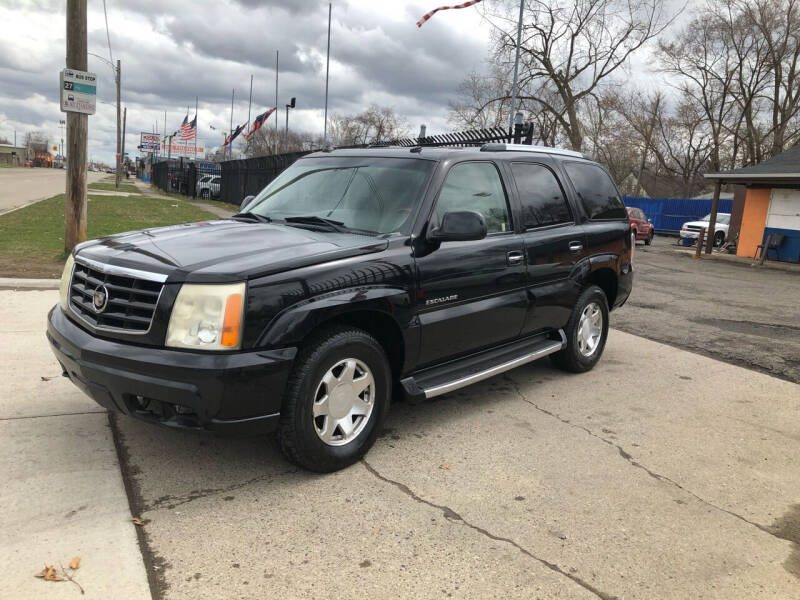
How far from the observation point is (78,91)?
365 inches

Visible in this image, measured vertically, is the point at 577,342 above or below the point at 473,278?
below

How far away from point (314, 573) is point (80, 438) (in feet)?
6.53

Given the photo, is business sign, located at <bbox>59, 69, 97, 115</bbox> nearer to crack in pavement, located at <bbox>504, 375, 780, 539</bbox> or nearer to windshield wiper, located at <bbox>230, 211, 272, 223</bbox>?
windshield wiper, located at <bbox>230, 211, 272, 223</bbox>

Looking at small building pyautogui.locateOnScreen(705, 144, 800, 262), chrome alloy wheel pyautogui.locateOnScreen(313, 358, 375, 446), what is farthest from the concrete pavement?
small building pyautogui.locateOnScreen(705, 144, 800, 262)

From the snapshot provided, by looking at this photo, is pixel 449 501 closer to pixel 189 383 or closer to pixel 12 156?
pixel 189 383

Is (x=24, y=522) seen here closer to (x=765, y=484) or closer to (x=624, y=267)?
(x=765, y=484)

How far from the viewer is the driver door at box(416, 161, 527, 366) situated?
397 cm

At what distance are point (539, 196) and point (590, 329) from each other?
4.88 feet

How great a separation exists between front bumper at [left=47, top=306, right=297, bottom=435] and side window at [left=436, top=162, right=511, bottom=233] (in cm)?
165

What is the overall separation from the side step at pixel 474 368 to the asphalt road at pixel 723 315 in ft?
6.88

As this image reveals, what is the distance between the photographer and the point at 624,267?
20.1 ft

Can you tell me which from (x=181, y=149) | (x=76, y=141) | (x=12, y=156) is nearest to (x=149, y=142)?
(x=181, y=149)

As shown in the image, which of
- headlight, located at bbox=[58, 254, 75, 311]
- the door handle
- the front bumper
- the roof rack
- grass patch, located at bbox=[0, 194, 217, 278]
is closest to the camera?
the front bumper

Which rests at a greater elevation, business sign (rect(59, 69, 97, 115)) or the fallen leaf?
business sign (rect(59, 69, 97, 115))
